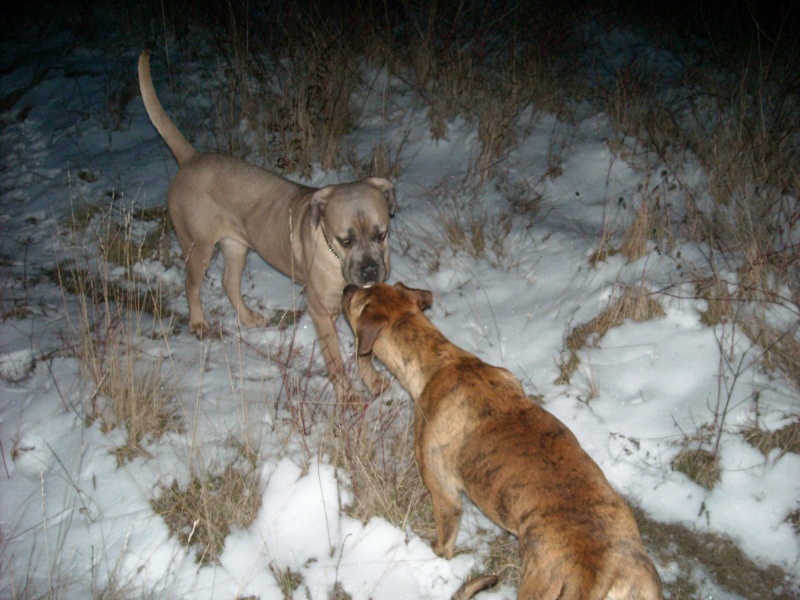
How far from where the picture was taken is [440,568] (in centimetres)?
314

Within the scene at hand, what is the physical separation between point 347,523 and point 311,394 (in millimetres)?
939

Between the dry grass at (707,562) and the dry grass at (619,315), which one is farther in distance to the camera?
the dry grass at (619,315)

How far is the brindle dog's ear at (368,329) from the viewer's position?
2951mm

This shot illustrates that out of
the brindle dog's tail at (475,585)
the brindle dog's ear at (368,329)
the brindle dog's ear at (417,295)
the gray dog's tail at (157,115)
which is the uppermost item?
the gray dog's tail at (157,115)

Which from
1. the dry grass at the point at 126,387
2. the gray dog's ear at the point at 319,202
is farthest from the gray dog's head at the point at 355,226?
the dry grass at the point at 126,387

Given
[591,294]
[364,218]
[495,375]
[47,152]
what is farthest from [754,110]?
[47,152]

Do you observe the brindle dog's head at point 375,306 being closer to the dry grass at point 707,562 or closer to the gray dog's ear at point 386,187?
the gray dog's ear at point 386,187

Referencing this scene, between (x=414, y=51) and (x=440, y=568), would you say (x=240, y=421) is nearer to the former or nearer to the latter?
(x=440, y=568)

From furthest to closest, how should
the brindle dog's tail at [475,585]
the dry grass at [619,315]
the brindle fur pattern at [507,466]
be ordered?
1. the dry grass at [619,315]
2. the brindle dog's tail at [475,585]
3. the brindle fur pattern at [507,466]

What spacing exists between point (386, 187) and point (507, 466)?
2306 mm

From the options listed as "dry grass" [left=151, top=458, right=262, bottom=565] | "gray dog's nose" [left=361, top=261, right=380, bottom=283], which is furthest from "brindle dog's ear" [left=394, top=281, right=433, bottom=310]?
"dry grass" [left=151, top=458, right=262, bottom=565]

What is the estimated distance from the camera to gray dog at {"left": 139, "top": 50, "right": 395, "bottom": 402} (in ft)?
13.3

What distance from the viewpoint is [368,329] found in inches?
117

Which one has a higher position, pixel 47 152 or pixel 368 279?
pixel 47 152
